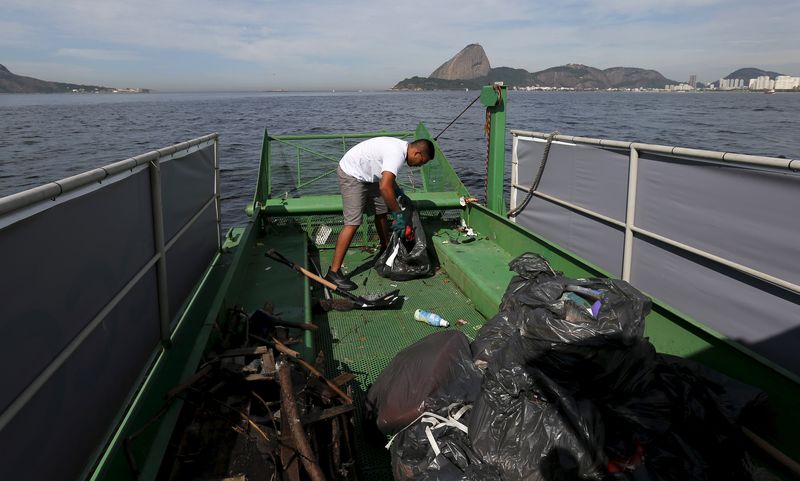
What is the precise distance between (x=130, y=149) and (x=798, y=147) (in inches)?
1210

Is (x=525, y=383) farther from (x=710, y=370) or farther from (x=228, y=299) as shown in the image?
(x=228, y=299)

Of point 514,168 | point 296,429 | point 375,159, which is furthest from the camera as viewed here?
point 514,168

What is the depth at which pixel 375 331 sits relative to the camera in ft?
15.1

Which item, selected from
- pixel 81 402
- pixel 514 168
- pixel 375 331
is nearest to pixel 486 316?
pixel 375 331

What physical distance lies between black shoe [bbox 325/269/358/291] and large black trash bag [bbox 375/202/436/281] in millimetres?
525

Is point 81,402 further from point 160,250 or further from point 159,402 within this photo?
point 160,250

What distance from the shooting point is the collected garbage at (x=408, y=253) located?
5582 mm

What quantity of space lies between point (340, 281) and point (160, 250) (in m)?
2.33

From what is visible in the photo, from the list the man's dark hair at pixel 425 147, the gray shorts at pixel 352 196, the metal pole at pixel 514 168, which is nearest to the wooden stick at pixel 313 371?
the gray shorts at pixel 352 196

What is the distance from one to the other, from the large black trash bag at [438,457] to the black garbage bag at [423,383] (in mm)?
131

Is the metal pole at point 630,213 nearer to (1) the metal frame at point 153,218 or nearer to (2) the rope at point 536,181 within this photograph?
(2) the rope at point 536,181

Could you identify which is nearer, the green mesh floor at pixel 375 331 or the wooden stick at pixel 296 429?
the wooden stick at pixel 296 429

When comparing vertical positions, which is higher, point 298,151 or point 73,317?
point 298,151

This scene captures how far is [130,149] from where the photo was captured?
2503cm
